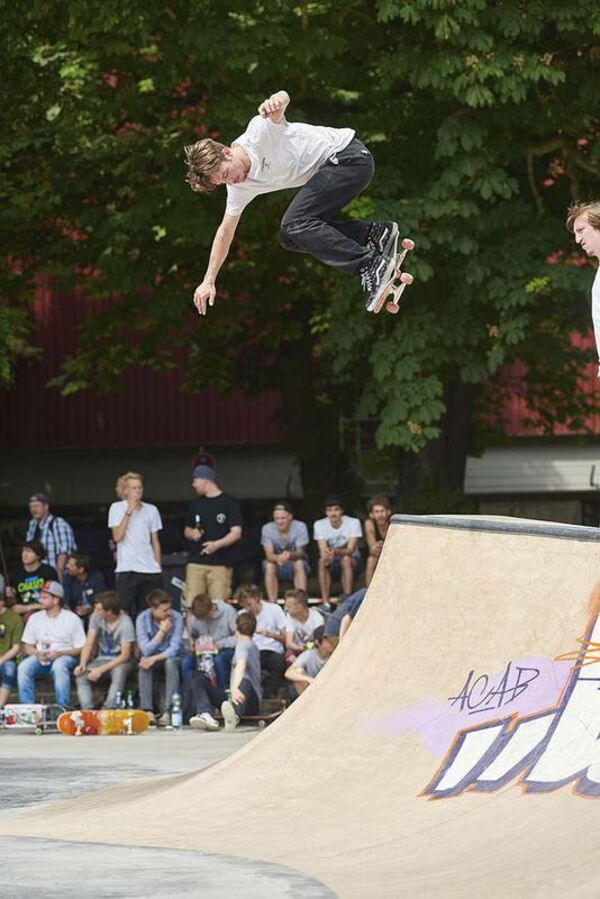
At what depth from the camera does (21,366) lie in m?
30.3

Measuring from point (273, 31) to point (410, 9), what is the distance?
1633 millimetres

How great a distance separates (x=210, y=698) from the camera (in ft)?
44.5

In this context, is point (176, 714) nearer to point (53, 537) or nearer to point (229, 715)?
point (229, 715)

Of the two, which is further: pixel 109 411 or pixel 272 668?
pixel 109 411

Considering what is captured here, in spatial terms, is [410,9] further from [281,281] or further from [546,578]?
[546,578]

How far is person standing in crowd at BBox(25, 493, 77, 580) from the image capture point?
15.4 m

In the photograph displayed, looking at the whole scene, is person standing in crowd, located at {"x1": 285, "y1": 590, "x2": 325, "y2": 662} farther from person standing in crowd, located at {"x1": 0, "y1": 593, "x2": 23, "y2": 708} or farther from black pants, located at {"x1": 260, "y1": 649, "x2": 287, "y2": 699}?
person standing in crowd, located at {"x1": 0, "y1": 593, "x2": 23, "y2": 708}

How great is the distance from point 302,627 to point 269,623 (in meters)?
0.33

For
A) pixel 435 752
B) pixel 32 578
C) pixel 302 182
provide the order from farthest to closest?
pixel 32 578 → pixel 302 182 → pixel 435 752

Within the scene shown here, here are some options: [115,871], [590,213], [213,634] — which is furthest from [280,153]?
[213,634]

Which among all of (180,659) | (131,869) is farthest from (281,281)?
(131,869)

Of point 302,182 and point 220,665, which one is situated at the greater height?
point 302,182

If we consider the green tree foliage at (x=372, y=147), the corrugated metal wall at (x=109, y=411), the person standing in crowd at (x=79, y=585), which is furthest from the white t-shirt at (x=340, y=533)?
the corrugated metal wall at (x=109, y=411)

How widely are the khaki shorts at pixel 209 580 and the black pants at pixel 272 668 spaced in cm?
100
